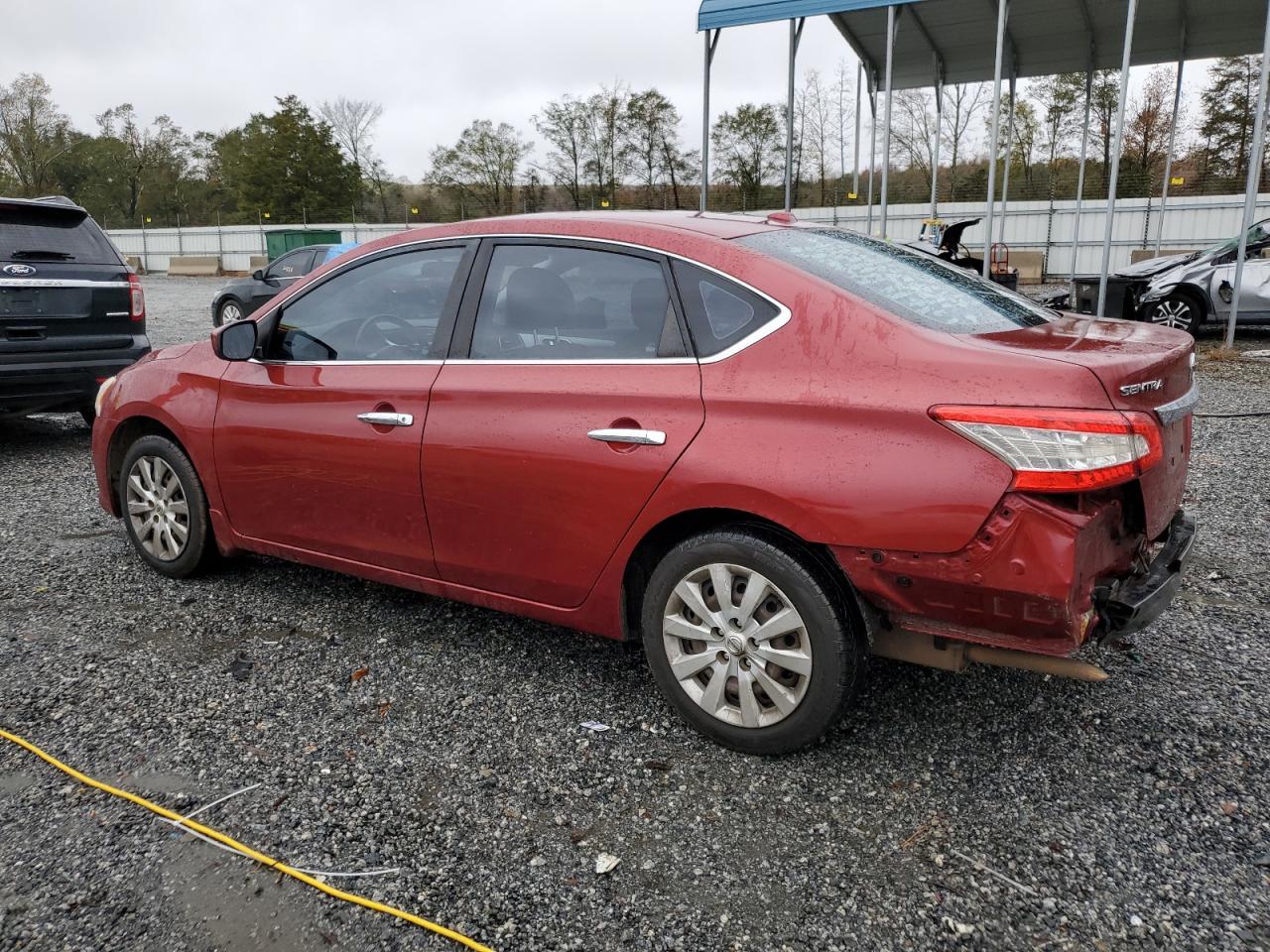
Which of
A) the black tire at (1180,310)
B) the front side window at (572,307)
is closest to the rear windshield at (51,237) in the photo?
the front side window at (572,307)

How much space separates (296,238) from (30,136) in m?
32.4

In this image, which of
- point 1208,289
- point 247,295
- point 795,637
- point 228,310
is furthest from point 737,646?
point 228,310

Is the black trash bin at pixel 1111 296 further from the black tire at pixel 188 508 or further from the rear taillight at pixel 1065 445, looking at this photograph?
the black tire at pixel 188 508

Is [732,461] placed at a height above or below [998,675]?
above

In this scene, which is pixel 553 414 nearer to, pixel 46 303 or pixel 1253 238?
pixel 46 303

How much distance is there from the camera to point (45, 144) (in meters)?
59.4

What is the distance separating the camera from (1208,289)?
12.2 metres

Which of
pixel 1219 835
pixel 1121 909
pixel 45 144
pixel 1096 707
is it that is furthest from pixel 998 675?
pixel 45 144

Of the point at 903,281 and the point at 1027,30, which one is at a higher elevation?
the point at 1027,30

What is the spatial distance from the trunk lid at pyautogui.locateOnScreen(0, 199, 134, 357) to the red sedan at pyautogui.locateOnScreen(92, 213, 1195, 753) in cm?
389

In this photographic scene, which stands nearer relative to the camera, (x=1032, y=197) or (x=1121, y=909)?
(x=1121, y=909)

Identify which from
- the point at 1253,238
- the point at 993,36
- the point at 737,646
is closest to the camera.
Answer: the point at 737,646

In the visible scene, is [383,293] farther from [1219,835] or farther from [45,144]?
[45,144]

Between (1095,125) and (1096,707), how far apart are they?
125 feet
